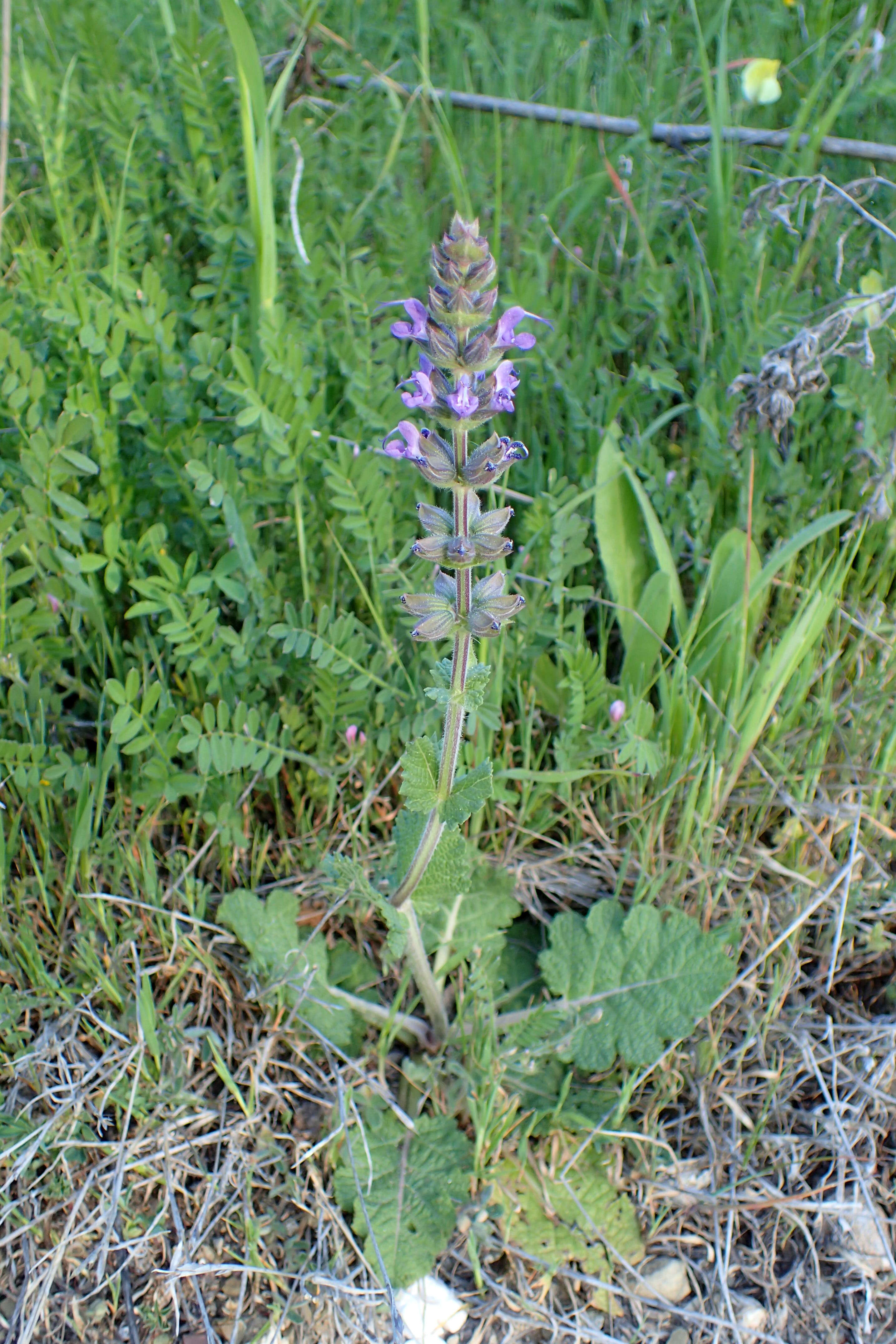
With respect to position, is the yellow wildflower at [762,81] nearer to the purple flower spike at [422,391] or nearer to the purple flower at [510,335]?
the purple flower at [510,335]

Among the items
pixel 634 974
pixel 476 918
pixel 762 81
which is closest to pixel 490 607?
pixel 476 918

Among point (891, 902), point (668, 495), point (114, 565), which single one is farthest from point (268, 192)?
point (891, 902)

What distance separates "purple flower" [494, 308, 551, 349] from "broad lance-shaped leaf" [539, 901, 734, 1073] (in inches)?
47.5

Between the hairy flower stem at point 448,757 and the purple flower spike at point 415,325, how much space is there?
149 mm

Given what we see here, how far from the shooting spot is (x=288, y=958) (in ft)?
6.85

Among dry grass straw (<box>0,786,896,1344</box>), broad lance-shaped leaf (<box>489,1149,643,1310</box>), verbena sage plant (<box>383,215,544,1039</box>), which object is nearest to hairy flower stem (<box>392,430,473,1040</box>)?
verbena sage plant (<box>383,215,544,1039</box>)

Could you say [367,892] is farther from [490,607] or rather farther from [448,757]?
[490,607]

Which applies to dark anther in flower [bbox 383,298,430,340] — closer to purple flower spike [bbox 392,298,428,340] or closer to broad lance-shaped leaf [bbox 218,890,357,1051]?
purple flower spike [bbox 392,298,428,340]

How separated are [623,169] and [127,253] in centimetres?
155

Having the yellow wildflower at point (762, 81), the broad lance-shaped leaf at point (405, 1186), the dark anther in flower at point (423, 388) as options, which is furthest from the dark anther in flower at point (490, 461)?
the yellow wildflower at point (762, 81)

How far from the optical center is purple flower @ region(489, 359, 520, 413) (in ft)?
4.91

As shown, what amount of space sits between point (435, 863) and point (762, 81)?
262 cm

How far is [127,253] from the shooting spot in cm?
278

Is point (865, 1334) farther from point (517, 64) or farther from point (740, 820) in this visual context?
point (517, 64)
